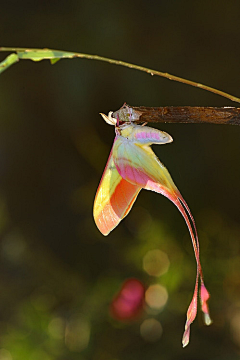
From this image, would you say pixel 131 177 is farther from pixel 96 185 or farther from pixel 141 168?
pixel 96 185

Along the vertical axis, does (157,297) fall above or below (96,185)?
below

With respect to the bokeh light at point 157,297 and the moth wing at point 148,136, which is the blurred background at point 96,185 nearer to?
the bokeh light at point 157,297

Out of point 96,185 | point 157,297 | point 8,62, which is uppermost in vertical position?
point 8,62

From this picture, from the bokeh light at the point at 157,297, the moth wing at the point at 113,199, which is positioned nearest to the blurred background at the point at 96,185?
the bokeh light at the point at 157,297

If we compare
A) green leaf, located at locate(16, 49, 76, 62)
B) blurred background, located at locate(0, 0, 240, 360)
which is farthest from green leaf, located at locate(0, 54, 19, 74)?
blurred background, located at locate(0, 0, 240, 360)

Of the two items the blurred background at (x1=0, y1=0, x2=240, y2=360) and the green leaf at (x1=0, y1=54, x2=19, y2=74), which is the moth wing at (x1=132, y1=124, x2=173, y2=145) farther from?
the blurred background at (x1=0, y1=0, x2=240, y2=360)

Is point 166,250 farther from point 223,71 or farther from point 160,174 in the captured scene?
point 160,174

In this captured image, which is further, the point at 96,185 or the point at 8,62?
the point at 96,185

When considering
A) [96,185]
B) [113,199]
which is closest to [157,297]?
[96,185]
